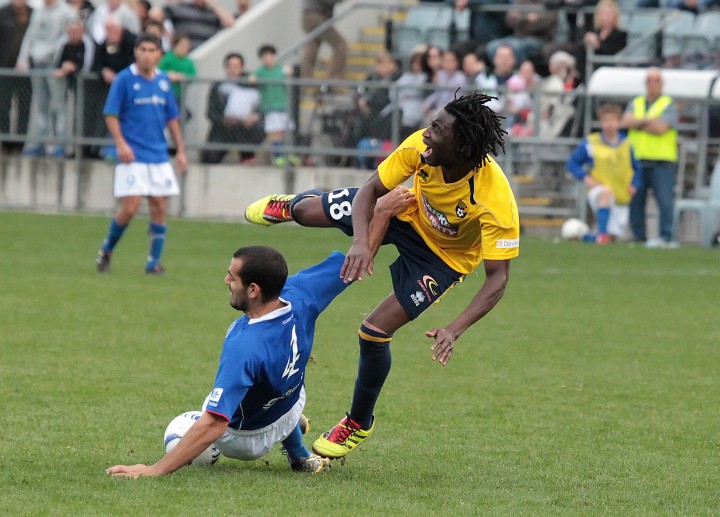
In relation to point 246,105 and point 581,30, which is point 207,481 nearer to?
point 246,105

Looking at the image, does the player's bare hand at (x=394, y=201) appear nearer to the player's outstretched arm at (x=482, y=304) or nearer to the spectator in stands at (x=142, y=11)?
the player's outstretched arm at (x=482, y=304)

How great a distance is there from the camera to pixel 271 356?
5.98 m

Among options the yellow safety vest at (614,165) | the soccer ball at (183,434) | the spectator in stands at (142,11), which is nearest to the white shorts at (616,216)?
the yellow safety vest at (614,165)

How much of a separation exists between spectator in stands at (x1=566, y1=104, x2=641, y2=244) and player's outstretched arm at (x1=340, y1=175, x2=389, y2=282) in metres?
11.7

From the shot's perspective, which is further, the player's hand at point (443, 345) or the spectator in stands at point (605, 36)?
the spectator in stands at point (605, 36)

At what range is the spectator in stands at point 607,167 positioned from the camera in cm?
1820

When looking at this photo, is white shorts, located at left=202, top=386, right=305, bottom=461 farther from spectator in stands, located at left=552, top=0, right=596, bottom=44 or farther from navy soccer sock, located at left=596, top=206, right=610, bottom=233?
spectator in stands, located at left=552, top=0, right=596, bottom=44

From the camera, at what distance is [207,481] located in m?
6.06

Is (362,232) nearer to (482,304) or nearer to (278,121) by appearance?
(482,304)

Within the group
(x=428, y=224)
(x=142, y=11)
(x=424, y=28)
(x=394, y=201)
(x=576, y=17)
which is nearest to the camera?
(x=394, y=201)

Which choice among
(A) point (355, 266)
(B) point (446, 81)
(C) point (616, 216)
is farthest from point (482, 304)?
(B) point (446, 81)

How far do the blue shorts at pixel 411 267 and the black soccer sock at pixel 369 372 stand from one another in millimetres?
207

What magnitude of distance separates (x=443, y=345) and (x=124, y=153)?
772 centimetres

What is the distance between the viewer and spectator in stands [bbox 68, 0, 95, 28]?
21562 millimetres
